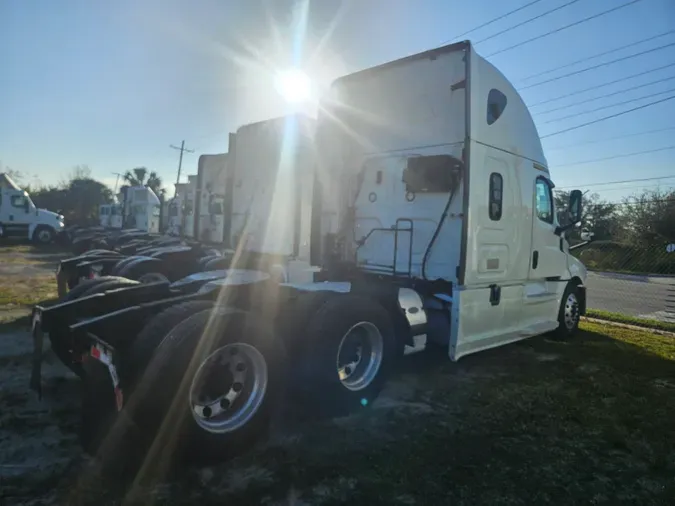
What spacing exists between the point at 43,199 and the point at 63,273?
52.0 m

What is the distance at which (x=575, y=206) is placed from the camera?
7.23m

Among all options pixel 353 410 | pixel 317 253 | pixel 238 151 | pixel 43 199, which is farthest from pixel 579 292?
pixel 43 199

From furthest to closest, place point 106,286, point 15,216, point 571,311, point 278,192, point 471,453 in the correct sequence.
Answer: point 15,216 < point 571,311 < point 278,192 < point 106,286 < point 471,453

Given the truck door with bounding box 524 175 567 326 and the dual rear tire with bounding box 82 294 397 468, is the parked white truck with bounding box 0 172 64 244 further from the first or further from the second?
the truck door with bounding box 524 175 567 326

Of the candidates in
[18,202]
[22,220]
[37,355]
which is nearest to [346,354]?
[37,355]

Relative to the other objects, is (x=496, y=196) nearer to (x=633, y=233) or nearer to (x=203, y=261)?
(x=203, y=261)

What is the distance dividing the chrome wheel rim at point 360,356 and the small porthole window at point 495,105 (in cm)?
300

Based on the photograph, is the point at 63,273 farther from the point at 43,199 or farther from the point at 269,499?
the point at 43,199

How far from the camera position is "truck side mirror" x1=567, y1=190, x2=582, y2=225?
7.21 metres

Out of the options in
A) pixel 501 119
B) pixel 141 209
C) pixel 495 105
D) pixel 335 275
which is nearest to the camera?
pixel 495 105

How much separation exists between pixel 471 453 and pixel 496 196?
3.24 m

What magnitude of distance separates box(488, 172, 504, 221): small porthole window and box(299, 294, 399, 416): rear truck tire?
1998 millimetres

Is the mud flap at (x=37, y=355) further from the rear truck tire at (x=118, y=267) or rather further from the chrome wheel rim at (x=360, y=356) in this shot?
the rear truck tire at (x=118, y=267)

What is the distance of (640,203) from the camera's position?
39.5 meters
